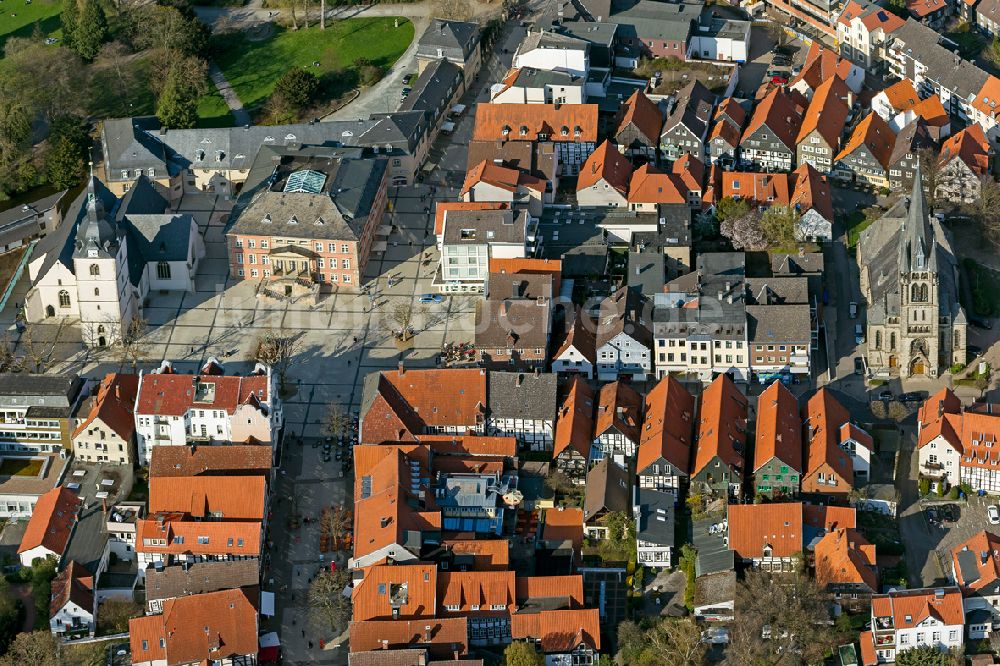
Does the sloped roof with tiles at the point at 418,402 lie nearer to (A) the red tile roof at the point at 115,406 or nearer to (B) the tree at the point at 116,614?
(A) the red tile roof at the point at 115,406

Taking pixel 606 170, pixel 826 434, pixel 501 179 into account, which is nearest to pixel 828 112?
pixel 606 170

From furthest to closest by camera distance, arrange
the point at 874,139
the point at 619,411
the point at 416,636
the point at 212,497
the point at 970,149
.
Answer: the point at 874,139
the point at 970,149
the point at 619,411
the point at 212,497
the point at 416,636

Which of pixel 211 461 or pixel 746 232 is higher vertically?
pixel 746 232

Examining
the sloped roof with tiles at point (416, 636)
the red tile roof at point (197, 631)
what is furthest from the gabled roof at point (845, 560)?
the red tile roof at point (197, 631)

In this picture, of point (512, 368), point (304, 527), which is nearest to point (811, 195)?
point (512, 368)

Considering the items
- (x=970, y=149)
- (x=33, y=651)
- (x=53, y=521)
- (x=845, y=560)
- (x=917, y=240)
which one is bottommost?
(x=33, y=651)

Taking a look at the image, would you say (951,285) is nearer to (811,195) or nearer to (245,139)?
(811,195)

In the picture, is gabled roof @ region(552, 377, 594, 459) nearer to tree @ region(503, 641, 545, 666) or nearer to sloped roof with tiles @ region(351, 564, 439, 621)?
sloped roof with tiles @ region(351, 564, 439, 621)

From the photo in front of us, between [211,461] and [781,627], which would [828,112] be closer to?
[781,627]
